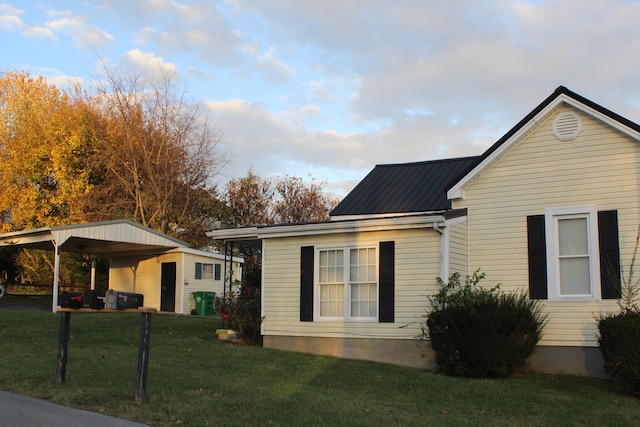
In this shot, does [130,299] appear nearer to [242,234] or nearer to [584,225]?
[242,234]

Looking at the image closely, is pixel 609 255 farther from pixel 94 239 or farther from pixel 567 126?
pixel 94 239

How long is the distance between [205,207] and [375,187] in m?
16.7

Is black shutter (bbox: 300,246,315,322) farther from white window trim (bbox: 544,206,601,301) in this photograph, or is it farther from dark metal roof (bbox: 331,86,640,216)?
white window trim (bbox: 544,206,601,301)

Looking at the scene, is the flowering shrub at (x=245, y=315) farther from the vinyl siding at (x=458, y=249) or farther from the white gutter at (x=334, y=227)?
the vinyl siding at (x=458, y=249)

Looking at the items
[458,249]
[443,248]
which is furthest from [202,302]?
[443,248]

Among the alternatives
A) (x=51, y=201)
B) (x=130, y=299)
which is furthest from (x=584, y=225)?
(x=51, y=201)

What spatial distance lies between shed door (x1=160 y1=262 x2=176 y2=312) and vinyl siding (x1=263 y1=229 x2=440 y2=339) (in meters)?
12.7

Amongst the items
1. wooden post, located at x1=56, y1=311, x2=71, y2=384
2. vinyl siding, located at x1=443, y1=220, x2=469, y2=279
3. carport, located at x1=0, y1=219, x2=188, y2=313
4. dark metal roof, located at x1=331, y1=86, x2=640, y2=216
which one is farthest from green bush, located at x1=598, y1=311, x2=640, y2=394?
carport, located at x1=0, y1=219, x2=188, y2=313

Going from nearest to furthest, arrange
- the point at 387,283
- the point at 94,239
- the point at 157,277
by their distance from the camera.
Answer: the point at 387,283
the point at 94,239
the point at 157,277

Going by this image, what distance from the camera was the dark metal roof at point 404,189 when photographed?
17.2 metres

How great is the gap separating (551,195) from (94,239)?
54.1ft

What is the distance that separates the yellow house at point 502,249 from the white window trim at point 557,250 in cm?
2

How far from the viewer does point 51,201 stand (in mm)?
33438

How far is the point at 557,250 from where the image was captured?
1303 centimetres
